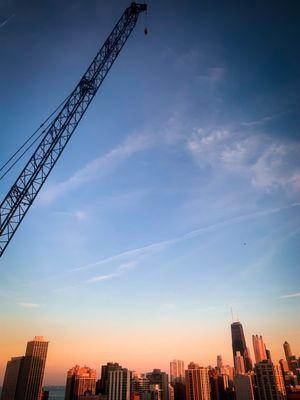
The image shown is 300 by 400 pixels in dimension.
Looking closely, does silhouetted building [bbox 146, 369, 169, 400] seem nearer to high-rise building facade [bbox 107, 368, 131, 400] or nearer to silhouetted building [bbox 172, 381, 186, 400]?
silhouetted building [bbox 172, 381, 186, 400]

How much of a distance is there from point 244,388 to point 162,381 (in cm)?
4730

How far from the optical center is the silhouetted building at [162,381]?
492 ft

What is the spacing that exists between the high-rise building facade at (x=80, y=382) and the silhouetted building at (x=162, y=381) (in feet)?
123

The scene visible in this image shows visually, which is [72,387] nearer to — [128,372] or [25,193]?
[128,372]

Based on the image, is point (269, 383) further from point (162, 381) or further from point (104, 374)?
point (104, 374)

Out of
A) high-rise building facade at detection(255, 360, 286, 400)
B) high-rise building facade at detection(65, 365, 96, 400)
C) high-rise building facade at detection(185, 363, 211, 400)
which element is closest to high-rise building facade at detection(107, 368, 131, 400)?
high-rise building facade at detection(185, 363, 211, 400)

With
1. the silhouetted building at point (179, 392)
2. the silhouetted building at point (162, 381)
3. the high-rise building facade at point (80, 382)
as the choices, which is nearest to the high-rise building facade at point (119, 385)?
the silhouetted building at point (162, 381)

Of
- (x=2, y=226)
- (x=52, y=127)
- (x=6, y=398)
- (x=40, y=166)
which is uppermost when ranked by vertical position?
(x=52, y=127)

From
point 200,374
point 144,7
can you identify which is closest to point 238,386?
point 200,374

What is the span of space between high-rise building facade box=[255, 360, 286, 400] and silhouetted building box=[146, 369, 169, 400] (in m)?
50.5

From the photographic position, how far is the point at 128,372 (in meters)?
141

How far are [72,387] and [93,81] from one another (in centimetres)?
19772

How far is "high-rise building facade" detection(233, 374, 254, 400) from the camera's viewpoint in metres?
128

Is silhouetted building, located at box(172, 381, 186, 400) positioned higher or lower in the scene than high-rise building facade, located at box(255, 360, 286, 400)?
lower
